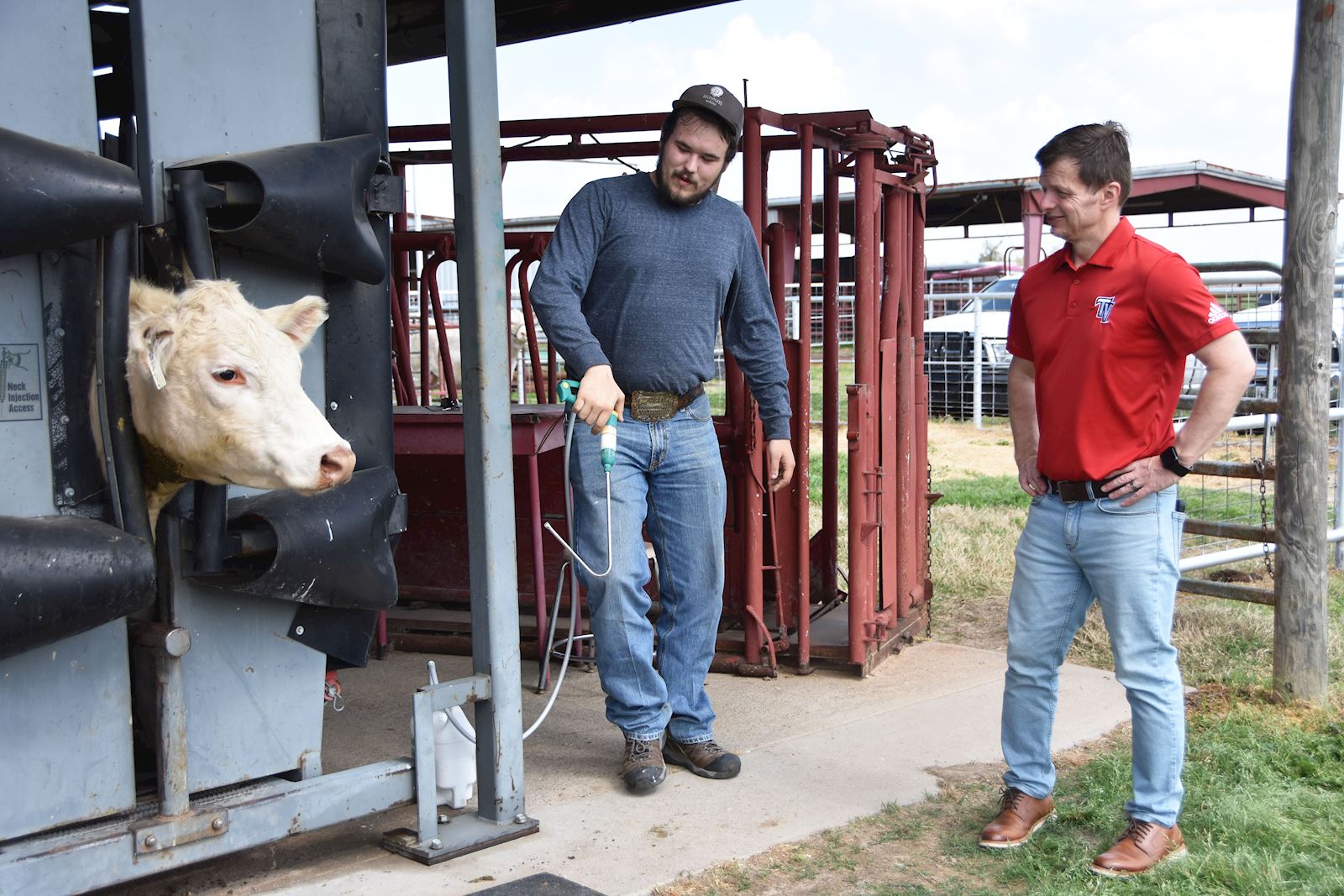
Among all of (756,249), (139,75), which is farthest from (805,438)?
(139,75)

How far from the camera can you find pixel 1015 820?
3.40m

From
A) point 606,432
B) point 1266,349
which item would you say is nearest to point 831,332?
point 606,432

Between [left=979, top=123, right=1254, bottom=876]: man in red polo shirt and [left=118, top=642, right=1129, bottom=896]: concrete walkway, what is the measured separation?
33.9 inches

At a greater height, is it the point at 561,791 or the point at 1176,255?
the point at 1176,255

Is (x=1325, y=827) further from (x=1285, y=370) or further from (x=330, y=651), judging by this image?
(x=330, y=651)

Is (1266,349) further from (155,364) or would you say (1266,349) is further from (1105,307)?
(155,364)

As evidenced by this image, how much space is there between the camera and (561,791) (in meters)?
3.81

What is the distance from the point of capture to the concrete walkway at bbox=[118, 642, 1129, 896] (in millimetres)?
3209

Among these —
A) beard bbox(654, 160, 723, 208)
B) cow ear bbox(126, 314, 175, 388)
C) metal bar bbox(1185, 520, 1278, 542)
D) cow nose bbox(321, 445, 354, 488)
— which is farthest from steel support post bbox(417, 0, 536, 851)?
metal bar bbox(1185, 520, 1278, 542)

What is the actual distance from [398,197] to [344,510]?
0.83 m

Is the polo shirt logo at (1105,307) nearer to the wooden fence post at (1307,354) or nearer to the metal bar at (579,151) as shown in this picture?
the wooden fence post at (1307,354)

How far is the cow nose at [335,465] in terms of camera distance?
2570 mm

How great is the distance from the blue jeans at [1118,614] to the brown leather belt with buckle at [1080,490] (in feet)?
0.06

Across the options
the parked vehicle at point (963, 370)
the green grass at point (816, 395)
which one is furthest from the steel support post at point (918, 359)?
the parked vehicle at point (963, 370)
